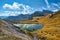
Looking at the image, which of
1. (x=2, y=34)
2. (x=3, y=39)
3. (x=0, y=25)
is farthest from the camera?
(x=0, y=25)

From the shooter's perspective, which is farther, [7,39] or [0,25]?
[0,25]

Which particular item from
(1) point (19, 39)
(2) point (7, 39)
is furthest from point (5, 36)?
Result: (1) point (19, 39)

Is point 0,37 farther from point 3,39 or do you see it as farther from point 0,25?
point 0,25

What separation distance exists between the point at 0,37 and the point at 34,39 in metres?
3.76

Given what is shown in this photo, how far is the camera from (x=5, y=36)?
786 cm

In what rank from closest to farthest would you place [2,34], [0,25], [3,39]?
1. [3,39]
2. [2,34]
3. [0,25]

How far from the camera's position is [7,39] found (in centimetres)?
768

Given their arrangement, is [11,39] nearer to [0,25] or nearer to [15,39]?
[15,39]

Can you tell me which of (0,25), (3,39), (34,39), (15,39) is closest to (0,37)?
(3,39)

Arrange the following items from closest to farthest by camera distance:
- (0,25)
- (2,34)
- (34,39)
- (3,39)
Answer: (3,39) < (2,34) < (0,25) < (34,39)

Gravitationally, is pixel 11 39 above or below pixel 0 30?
below

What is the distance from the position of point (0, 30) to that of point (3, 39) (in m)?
1.04

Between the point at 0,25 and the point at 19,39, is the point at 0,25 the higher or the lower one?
the higher one

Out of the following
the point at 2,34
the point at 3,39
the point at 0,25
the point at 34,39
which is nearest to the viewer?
the point at 3,39
